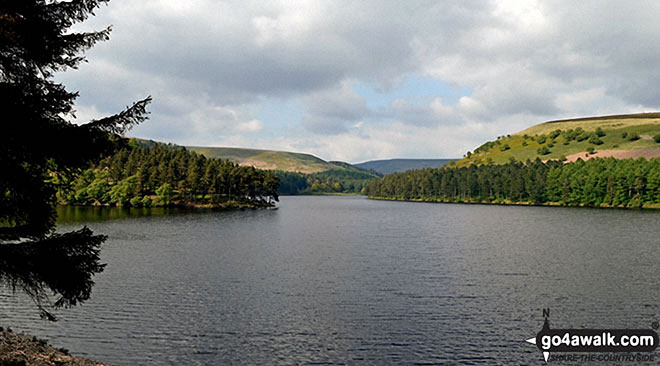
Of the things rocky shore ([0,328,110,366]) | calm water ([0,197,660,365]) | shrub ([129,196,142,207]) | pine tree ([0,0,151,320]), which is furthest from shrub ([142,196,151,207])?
pine tree ([0,0,151,320])

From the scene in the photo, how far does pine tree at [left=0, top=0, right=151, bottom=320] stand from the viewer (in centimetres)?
1634

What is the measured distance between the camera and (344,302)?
132ft

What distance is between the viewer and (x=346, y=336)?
31375 mm

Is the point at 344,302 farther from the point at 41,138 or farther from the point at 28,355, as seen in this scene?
the point at 41,138

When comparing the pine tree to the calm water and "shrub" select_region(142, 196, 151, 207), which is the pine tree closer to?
the calm water

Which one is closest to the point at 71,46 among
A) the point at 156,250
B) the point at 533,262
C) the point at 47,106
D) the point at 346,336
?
the point at 47,106

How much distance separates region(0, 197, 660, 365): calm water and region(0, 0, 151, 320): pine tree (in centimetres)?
1218

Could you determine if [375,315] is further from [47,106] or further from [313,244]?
[313,244]

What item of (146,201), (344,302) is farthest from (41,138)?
(146,201)

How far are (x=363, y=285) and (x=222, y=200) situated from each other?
529 ft

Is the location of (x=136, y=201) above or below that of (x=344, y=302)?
above

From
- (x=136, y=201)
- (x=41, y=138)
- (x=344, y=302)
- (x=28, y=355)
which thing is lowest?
(x=344, y=302)

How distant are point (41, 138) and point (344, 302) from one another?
2923 cm

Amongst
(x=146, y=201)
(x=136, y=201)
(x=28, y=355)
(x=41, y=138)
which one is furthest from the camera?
(x=146, y=201)
